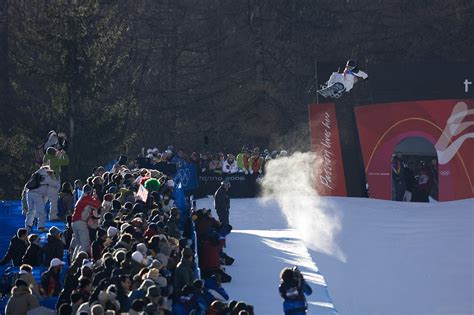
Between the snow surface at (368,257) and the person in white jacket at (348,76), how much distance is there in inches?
135

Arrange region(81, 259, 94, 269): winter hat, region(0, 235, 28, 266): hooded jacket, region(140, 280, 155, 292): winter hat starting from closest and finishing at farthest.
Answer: region(140, 280, 155, 292): winter hat → region(81, 259, 94, 269): winter hat → region(0, 235, 28, 266): hooded jacket

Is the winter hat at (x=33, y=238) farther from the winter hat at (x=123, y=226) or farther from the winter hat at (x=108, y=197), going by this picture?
the winter hat at (x=108, y=197)

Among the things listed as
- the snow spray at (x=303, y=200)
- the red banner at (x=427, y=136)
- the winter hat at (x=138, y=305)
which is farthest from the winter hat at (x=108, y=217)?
the red banner at (x=427, y=136)

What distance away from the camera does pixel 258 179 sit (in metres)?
39.8

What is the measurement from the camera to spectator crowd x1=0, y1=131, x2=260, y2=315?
1578 cm

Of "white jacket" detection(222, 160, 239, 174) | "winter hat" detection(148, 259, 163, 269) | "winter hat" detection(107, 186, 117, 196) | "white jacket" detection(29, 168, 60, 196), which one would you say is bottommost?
"winter hat" detection(148, 259, 163, 269)

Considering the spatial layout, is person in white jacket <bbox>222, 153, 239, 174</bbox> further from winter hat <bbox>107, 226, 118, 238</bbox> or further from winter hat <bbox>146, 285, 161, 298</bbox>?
winter hat <bbox>146, 285, 161, 298</bbox>

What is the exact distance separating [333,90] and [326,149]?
1754 mm

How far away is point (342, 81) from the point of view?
3856 centimetres

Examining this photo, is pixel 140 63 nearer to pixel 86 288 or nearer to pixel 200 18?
pixel 200 18

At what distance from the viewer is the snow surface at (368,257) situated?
23547 mm

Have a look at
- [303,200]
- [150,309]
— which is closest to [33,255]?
[150,309]

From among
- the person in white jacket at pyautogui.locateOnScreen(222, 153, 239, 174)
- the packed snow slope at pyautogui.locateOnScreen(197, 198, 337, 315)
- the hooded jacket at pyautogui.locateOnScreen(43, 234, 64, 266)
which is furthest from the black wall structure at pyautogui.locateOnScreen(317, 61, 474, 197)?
the hooded jacket at pyautogui.locateOnScreen(43, 234, 64, 266)

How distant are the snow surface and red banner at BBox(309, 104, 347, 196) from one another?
0.53 m
